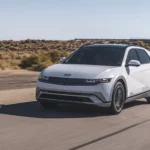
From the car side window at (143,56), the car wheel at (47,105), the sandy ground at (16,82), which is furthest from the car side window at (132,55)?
the sandy ground at (16,82)

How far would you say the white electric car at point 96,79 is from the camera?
1094 cm

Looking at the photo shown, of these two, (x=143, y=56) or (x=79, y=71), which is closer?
(x=79, y=71)

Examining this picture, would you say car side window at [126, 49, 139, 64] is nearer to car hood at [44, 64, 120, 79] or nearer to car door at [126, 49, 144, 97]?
car door at [126, 49, 144, 97]

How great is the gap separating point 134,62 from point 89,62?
1132 millimetres

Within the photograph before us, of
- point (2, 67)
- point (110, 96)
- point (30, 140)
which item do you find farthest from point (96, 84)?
point (2, 67)

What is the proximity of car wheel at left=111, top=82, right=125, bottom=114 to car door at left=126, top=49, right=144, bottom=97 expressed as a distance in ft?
1.55

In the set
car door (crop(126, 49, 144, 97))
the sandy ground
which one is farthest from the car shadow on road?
the sandy ground

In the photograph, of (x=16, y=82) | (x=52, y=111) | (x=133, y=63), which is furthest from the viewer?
(x=16, y=82)

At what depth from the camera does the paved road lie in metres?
7.88

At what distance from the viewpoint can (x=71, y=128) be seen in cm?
941

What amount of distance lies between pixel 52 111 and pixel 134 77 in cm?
236

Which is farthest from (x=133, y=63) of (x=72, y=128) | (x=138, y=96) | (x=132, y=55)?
(x=72, y=128)

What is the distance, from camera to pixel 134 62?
12172 millimetres

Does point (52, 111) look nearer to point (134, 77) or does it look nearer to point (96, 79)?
point (96, 79)
